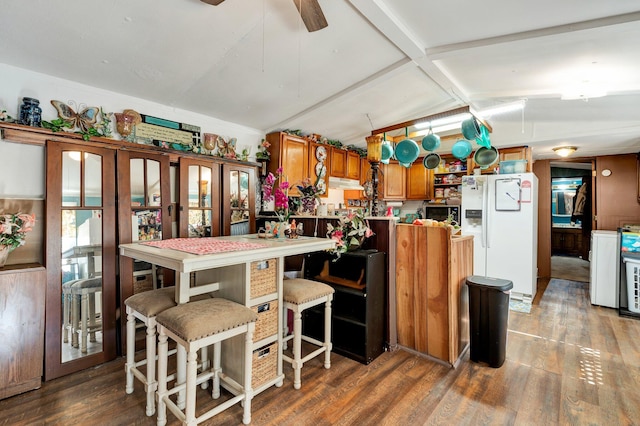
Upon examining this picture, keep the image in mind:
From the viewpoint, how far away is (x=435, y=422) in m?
1.85

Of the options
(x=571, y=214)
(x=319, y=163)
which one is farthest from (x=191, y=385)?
(x=571, y=214)

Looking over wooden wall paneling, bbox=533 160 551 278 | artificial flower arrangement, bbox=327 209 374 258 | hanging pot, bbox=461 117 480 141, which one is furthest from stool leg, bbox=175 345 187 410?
wooden wall paneling, bbox=533 160 551 278

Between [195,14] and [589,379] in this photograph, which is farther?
[589,379]

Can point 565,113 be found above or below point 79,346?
above

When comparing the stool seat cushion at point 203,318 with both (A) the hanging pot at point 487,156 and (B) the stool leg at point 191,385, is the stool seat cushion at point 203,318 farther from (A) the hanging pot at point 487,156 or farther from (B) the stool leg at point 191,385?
(A) the hanging pot at point 487,156

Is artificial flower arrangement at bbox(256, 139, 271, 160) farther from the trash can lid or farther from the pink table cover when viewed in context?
the trash can lid

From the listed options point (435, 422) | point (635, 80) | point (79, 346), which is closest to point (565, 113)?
point (635, 80)

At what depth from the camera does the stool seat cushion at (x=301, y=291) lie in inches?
88.2

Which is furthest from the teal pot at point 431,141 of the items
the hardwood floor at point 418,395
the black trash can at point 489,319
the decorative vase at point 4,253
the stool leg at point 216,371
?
the decorative vase at point 4,253

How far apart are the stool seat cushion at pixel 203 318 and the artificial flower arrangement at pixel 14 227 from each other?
1321 millimetres

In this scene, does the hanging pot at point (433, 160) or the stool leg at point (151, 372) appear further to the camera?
the hanging pot at point (433, 160)

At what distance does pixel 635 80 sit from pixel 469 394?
3.22 meters

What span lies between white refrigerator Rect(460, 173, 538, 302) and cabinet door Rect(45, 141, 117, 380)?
443cm

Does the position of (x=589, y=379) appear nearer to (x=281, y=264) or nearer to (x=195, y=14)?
(x=281, y=264)
